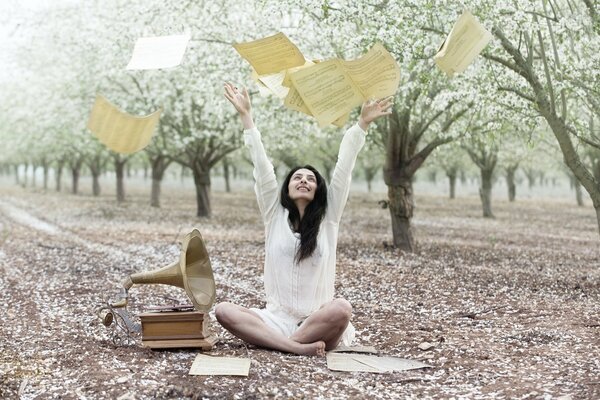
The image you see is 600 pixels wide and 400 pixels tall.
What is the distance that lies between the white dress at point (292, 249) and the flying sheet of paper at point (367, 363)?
0.58 meters

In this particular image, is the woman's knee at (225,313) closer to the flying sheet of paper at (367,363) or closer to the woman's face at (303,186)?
the flying sheet of paper at (367,363)

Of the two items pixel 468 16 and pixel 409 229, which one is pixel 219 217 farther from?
pixel 468 16

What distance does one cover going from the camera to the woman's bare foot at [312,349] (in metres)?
6.84

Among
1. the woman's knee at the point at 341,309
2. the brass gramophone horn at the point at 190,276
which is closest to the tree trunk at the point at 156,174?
the brass gramophone horn at the point at 190,276

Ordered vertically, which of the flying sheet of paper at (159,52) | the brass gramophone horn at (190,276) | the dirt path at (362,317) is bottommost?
the dirt path at (362,317)

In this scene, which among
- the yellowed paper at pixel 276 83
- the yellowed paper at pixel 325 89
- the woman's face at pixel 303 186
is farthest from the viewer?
the woman's face at pixel 303 186

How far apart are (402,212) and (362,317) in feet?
25.0

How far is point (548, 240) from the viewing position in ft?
76.8

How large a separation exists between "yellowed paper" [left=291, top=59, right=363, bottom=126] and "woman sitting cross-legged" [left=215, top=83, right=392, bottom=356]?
1.69ft

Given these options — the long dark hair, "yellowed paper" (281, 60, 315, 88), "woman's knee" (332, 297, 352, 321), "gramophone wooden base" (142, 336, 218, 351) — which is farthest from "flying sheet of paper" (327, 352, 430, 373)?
"yellowed paper" (281, 60, 315, 88)

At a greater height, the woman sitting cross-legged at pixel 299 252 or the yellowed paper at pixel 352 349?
the woman sitting cross-legged at pixel 299 252

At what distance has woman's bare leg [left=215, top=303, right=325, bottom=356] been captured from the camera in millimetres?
6871

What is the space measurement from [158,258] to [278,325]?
917cm

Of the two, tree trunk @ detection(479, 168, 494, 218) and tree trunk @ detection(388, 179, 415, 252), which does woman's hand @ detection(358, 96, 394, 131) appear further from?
tree trunk @ detection(479, 168, 494, 218)
